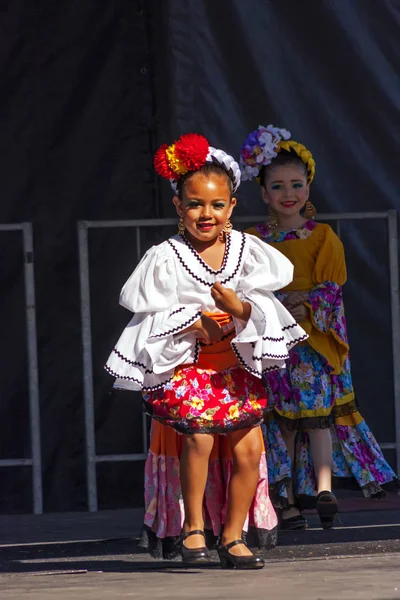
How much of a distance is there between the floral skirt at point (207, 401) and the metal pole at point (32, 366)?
1.46m

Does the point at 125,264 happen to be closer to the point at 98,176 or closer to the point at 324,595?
the point at 98,176

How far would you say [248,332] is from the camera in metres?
5.11

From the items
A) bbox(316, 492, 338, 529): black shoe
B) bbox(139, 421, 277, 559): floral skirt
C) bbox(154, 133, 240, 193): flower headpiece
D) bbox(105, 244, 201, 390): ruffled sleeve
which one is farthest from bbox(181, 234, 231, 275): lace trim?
bbox(316, 492, 338, 529): black shoe

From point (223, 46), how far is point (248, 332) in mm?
2045

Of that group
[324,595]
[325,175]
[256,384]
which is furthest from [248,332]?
[325,175]

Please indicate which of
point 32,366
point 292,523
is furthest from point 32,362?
point 292,523

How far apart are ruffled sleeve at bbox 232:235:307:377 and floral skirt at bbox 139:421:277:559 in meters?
0.43

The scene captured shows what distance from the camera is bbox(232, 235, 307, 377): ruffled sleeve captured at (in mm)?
5125

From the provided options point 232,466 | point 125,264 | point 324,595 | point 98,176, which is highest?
point 98,176

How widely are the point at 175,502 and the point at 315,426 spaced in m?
0.99

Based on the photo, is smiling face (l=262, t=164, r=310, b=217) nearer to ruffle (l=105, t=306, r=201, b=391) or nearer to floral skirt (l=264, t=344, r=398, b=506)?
floral skirt (l=264, t=344, r=398, b=506)

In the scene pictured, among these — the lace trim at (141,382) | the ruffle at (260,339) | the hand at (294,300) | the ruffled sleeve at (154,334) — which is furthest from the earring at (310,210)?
the lace trim at (141,382)

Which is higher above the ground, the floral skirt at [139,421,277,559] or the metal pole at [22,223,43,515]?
the metal pole at [22,223,43,515]

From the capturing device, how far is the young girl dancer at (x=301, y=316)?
6.12 meters
